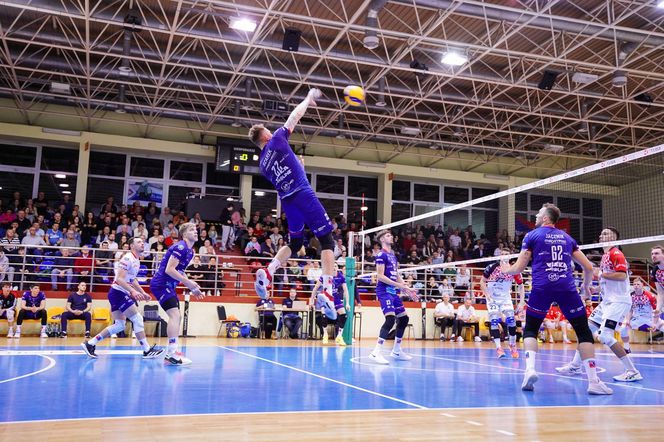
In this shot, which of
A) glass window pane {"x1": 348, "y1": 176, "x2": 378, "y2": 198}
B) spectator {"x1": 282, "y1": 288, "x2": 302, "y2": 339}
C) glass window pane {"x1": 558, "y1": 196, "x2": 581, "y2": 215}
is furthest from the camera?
glass window pane {"x1": 558, "y1": 196, "x2": 581, "y2": 215}

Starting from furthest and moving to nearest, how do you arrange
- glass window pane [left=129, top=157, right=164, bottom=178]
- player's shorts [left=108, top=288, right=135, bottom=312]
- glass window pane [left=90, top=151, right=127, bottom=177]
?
glass window pane [left=129, top=157, right=164, bottom=178]
glass window pane [left=90, top=151, right=127, bottom=177]
player's shorts [left=108, top=288, right=135, bottom=312]

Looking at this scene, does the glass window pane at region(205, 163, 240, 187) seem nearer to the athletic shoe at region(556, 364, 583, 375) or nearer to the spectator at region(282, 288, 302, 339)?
the spectator at region(282, 288, 302, 339)

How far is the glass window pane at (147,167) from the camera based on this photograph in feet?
92.6

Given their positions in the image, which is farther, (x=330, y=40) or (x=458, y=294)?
(x=458, y=294)

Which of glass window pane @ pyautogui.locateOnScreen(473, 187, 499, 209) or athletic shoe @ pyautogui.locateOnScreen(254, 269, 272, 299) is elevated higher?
glass window pane @ pyautogui.locateOnScreen(473, 187, 499, 209)

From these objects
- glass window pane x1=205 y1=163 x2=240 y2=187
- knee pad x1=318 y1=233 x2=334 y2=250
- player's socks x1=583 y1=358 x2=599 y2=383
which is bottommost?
player's socks x1=583 y1=358 x2=599 y2=383

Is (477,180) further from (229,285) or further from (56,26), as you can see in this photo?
(56,26)

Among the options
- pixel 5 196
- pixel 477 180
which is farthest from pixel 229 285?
pixel 477 180

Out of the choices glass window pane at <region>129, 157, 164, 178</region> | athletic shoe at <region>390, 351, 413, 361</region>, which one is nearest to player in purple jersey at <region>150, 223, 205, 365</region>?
athletic shoe at <region>390, 351, 413, 361</region>

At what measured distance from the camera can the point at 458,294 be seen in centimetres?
2461

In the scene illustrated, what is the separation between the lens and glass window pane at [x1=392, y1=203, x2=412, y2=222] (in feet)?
104

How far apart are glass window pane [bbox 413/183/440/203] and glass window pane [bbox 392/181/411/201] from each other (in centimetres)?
46

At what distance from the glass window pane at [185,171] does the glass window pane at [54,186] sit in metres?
4.45

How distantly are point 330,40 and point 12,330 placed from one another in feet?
43.1
